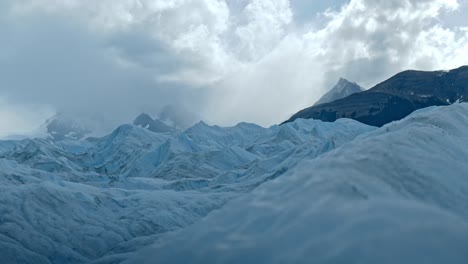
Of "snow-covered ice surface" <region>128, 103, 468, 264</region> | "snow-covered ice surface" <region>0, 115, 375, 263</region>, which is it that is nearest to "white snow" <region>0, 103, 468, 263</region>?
"snow-covered ice surface" <region>128, 103, 468, 264</region>

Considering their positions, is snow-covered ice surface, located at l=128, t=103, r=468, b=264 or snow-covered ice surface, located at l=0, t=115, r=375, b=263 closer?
snow-covered ice surface, located at l=128, t=103, r=468, b=264

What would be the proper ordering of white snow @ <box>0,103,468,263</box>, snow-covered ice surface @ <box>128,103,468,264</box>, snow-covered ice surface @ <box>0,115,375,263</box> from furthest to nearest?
snow-covered ice surface @ <box>0,115,375,263</box> → white snow @ <box>0,103,468,263</box> → snow-covered ice surface @ <box>128,103,468,264</box>

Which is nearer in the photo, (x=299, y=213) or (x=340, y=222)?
(x=340, y=222)

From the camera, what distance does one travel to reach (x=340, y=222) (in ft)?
55.3

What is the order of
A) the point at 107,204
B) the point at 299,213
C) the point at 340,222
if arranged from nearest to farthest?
the point at 340,222, the point at 299,213, the point at 107,204

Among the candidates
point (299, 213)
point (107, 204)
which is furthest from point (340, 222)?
point (107, 204)

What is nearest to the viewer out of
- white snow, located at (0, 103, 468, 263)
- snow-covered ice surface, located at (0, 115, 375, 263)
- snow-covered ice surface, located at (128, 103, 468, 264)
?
snow-covered ice surface, located at (128, 103, 468, 264)

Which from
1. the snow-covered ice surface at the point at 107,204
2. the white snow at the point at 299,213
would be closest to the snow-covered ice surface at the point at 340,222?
the white snow at the point at 299,213

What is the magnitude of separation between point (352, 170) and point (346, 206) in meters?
4.48

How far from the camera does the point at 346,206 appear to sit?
58.9 ft

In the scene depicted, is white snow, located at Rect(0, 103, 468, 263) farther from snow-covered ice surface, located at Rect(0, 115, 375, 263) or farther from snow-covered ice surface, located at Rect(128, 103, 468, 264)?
snow-covered ice surface, located at Rect(0, 115, 375, 263)

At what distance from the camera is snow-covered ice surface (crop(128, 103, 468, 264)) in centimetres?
1531

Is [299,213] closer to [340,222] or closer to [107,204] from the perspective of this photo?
[340,222]

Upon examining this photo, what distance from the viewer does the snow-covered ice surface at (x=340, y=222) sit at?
15.3 metres
